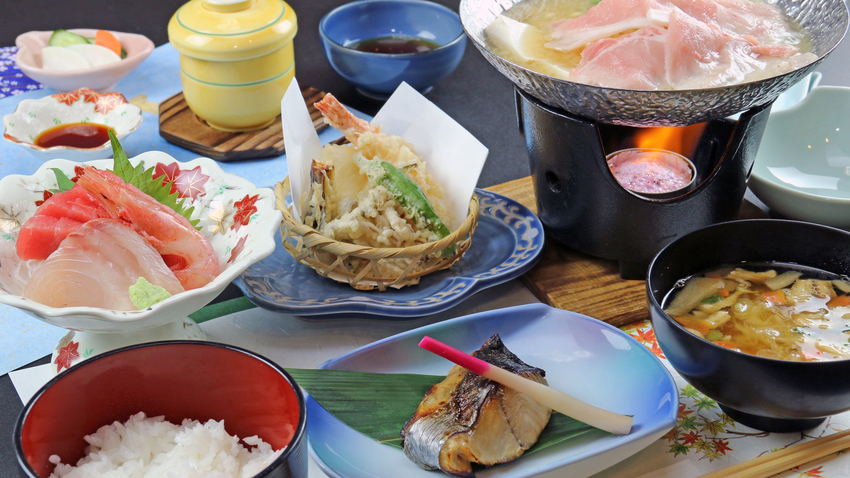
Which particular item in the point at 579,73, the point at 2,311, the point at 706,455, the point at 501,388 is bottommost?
the point at 2,311

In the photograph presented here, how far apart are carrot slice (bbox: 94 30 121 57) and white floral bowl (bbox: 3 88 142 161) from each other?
355 millimetres

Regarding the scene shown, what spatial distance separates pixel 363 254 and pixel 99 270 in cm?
46

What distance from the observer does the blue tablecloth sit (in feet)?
4.28

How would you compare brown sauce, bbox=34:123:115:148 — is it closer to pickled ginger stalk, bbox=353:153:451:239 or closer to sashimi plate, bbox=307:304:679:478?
pickled ginger stalk, bbox=353:153:451:239

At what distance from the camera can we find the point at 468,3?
4.95 feet

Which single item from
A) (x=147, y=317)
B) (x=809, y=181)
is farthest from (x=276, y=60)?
(x=809, y=181)

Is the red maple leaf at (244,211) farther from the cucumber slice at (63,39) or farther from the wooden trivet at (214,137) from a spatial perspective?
the cucumber slice at (63,39)

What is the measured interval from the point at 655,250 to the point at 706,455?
→ 1.55ft

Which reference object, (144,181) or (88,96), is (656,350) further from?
(88,96)

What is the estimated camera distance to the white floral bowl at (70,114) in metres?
1.83

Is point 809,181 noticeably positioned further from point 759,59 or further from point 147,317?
point 147,317

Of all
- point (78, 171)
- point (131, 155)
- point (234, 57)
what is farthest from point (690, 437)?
point (131, 155)

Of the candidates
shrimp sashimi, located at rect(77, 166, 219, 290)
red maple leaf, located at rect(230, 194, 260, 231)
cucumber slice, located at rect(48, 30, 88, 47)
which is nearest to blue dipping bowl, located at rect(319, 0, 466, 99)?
cucumber slice, located at rect(48, 30, 88, 47)

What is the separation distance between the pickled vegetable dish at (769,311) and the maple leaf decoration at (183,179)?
3.04ft
